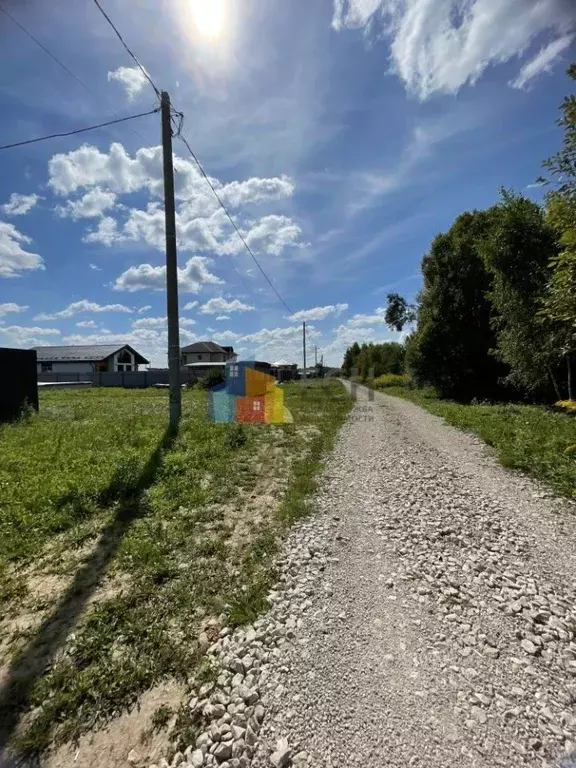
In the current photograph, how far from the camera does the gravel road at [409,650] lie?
5.25ft

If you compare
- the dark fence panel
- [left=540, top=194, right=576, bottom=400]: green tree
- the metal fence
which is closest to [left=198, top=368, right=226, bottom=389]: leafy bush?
the metal fence

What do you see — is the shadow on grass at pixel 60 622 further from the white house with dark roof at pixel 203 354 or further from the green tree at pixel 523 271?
the white house with dark roof at pixel 203 354

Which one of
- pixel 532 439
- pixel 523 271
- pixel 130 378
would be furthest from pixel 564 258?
pixel 130 378

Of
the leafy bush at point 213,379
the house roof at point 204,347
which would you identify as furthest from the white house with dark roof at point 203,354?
the leafy bush at point 213,379

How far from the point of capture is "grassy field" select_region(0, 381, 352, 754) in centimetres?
196

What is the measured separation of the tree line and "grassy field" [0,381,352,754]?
15.1 ft

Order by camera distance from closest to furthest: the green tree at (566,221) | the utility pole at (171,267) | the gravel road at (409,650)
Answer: the gravel road at (409,650), the green tree at (566,221), the utility pole at (171,267)

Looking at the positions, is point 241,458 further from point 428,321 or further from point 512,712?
point 428,321

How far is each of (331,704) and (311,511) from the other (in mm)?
2470

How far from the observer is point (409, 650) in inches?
83.7

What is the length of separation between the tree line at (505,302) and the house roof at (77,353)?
32.8m

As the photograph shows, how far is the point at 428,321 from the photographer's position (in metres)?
17.9

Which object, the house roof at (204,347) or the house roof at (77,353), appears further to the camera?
the house roof at (204,347)

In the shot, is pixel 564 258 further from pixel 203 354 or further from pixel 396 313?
pixel 203 354
